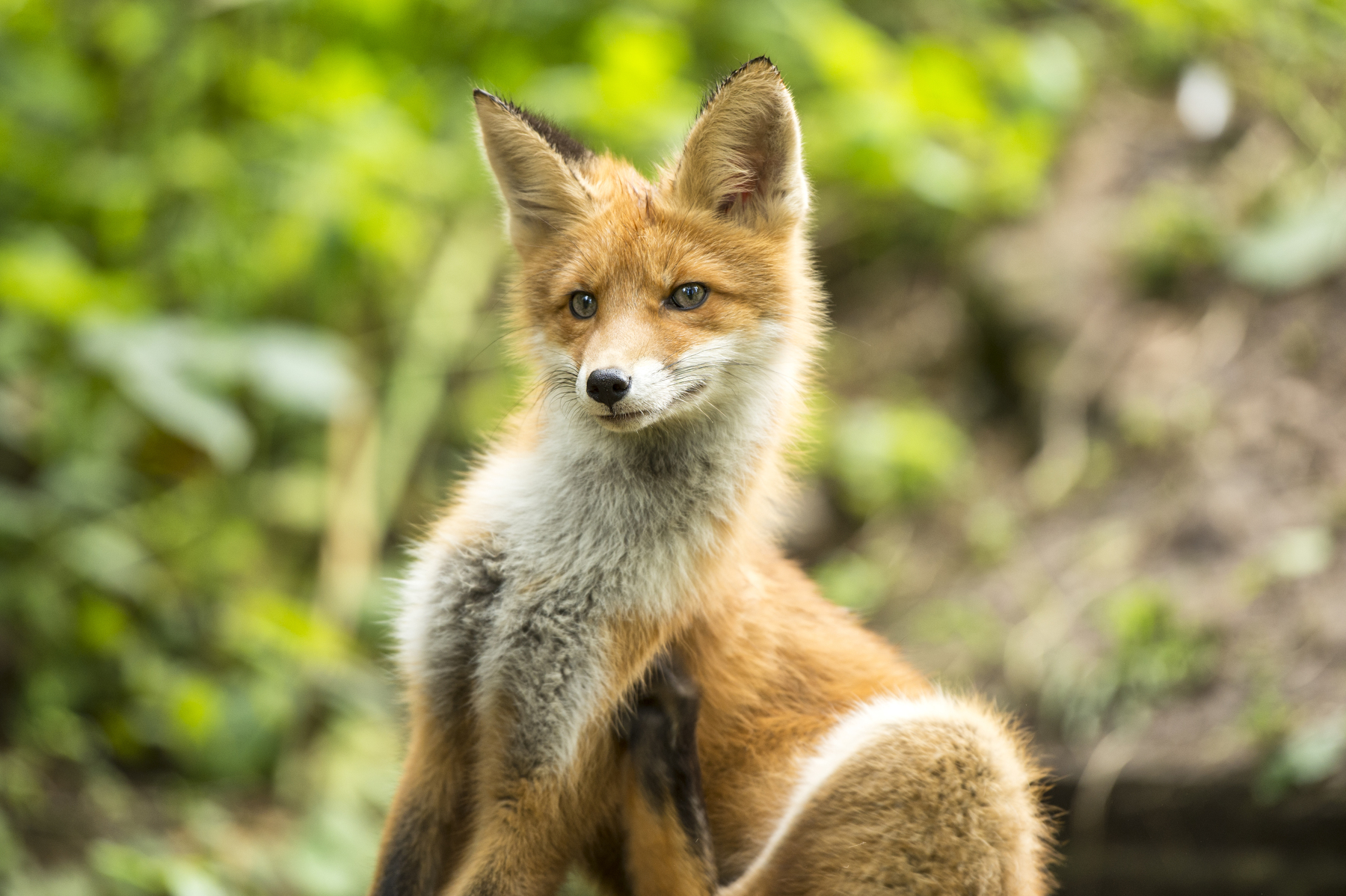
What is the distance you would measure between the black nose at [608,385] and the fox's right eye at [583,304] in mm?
412

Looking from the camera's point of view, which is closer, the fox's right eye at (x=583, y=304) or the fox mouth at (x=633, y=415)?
the fox mouth at (x=633, y=415)

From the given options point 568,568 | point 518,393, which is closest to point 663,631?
point 568,568

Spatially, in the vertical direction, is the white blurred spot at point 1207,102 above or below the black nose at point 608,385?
above

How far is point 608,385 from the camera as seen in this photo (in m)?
2.94

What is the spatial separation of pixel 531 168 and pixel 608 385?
1039 millimetres

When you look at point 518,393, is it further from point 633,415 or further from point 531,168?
point 633,415

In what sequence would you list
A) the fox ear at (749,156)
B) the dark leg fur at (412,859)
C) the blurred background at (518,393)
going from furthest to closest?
the blurred background at (518,393) < the fox ear at (749,156) < the dark leg fur at (412,859)

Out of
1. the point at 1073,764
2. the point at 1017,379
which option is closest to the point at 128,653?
the point at 1073,764

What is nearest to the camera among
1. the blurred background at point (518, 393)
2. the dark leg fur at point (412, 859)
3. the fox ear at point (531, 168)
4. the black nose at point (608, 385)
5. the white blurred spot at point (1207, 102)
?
the black nose at point (608, 385)

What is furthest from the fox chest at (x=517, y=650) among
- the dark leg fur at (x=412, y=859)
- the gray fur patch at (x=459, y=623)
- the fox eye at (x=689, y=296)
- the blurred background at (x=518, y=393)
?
the blurred background at (x=518, y=393)

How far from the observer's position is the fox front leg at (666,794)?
3062 millimetres

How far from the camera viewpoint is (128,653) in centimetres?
587

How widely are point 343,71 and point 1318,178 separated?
652cm

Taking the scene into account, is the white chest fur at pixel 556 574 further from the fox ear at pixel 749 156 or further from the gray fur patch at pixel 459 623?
the fox ear at pixel 749 156
